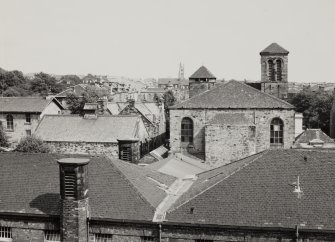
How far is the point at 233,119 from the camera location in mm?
39531

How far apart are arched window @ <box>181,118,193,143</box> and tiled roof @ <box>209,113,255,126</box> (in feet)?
7.97

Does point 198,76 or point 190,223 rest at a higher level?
point 198,76

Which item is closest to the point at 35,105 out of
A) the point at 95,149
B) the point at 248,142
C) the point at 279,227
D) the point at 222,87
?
the point at 95,149

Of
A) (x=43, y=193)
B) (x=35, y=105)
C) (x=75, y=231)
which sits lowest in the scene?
(x=75, y=231)

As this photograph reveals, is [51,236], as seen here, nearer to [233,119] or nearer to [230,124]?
[230,124]

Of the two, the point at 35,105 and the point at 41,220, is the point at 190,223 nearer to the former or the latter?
the point at 41,220

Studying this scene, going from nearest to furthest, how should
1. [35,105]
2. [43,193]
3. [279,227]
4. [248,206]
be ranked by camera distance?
[279,227] < [248,206] < [43,193] < [35,105]

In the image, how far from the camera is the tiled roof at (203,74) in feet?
156

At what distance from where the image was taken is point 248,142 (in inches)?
1516

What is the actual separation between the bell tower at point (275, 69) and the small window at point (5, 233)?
113 feet

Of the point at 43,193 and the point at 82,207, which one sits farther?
the point at 43,193

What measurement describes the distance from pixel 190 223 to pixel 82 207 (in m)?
4.33

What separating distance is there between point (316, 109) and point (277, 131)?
4450 centimetres

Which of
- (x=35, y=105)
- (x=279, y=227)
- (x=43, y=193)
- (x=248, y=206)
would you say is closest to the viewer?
(x=279, y=227)
